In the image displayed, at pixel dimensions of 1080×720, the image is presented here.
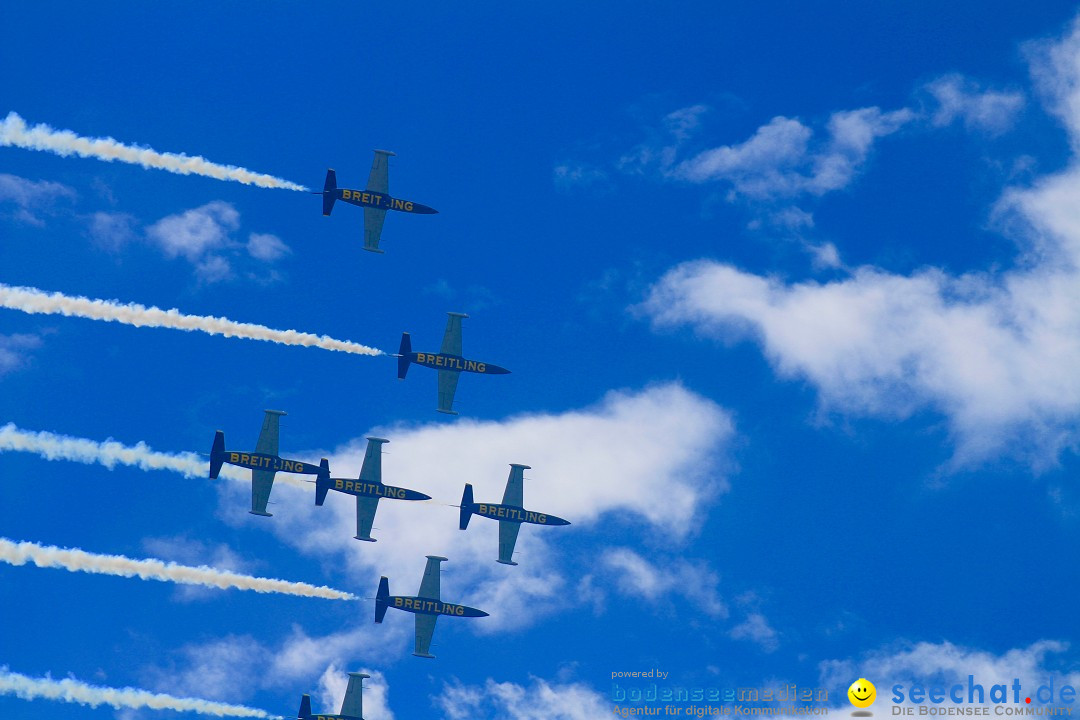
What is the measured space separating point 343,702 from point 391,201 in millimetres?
51045

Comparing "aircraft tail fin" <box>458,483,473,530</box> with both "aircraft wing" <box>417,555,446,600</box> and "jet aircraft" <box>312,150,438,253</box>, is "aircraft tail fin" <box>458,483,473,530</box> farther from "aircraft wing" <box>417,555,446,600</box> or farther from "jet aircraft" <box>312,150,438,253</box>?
"jet aircraft" <box>312,150,438,253</box>

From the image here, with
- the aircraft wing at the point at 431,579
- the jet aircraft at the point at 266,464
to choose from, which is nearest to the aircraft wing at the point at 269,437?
the jet aircraft at the point at 266,464

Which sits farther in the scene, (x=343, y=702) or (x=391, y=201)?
(x=343, y=702)

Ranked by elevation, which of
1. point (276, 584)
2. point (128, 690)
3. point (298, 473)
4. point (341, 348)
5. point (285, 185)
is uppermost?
point (285, 185)

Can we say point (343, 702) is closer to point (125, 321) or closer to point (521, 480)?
point (521, 480)

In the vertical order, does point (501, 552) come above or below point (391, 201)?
below

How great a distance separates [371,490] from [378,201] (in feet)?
92.0

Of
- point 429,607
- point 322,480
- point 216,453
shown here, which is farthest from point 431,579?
point 216,453

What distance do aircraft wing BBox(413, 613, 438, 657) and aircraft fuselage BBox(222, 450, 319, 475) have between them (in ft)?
75.2

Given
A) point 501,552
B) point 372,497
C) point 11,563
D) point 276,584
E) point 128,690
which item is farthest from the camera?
point 501,552

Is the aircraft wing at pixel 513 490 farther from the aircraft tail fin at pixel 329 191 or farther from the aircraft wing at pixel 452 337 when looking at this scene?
the aircraft tail fin at pixel 329 191

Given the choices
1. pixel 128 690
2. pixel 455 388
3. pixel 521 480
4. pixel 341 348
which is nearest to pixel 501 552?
pixel 521 480

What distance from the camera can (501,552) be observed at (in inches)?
6614

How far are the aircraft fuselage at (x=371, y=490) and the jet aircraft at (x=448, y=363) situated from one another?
8748 mm
